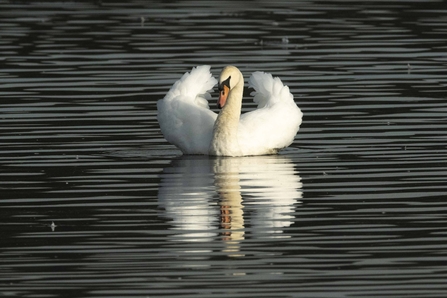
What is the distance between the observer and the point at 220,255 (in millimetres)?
10148

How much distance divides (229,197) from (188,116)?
12.0 feet

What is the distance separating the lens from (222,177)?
14141 mm

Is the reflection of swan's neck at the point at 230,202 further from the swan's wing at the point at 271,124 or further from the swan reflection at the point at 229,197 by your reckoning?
the swan's wing at the point at 271,124

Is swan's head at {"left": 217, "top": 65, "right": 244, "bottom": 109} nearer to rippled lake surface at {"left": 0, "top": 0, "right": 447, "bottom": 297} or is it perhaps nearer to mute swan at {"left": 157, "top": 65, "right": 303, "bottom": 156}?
mute swan at {"left": 157, "top": 65, "right": 303, "bottom": 156}

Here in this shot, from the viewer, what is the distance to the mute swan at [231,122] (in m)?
15.8

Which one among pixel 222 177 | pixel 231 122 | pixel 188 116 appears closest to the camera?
pixel 222 177

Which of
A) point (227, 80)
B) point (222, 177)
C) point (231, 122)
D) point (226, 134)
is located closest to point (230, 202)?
point (222, 177)

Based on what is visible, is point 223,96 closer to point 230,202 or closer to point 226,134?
point 226,134

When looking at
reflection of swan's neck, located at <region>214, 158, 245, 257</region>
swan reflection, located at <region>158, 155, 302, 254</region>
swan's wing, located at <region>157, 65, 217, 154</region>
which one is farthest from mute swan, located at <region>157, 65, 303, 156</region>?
reflection of swan's neck, located at <region>214, 158, 245, 257</region>

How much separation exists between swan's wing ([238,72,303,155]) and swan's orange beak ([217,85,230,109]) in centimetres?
44

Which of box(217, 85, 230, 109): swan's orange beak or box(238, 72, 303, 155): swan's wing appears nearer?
box(217, 85, 230, 109): swan's orange beak

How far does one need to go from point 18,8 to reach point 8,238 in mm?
25882

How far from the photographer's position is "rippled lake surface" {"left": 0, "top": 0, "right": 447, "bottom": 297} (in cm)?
962

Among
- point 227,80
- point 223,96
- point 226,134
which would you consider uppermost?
point 227,80
